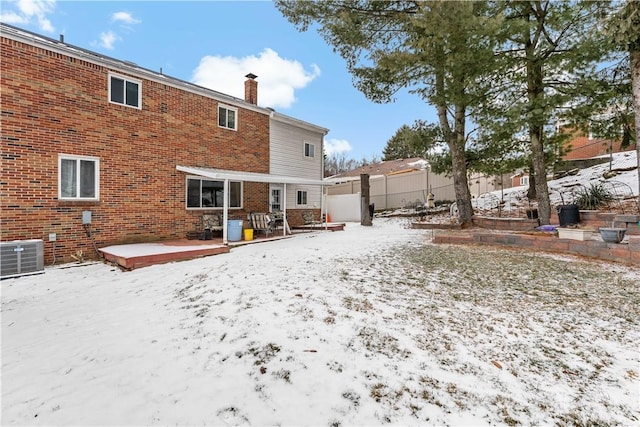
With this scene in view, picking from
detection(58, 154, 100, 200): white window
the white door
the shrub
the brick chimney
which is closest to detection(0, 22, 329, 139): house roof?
the brick chimney

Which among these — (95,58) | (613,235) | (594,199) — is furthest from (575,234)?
(95,58)

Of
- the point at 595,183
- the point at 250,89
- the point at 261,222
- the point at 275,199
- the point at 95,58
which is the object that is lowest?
the point at 261,222

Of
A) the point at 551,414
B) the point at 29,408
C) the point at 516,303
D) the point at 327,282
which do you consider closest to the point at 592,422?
the point at 551,414

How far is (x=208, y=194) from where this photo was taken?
1051 centimetres

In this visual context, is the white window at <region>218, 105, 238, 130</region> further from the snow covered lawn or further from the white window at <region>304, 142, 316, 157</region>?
the snow covered lawn

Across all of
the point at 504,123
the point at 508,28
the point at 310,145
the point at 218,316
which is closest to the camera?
the point at 218,316

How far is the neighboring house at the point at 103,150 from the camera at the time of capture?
6.75 metres

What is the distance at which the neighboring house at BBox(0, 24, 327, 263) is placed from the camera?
6754 millimetres

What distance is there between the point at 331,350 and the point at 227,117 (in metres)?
10.4

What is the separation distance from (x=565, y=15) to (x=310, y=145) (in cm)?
989

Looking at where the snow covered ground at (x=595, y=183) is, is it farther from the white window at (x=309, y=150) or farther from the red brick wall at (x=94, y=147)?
the red brick wall at (x=94, y=147)

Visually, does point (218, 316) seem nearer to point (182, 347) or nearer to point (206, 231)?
point (182, 347)

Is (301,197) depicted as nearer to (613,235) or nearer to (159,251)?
(159,251)

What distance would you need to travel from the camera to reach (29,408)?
2.26 meters
